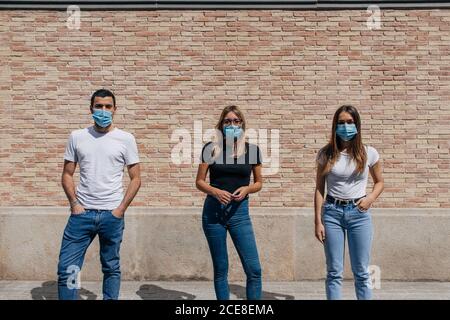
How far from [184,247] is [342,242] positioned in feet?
9.99

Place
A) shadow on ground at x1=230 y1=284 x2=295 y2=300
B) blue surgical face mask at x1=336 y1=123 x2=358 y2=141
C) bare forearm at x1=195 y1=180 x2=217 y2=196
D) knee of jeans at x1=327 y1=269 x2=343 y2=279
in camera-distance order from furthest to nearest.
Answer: shadow on ground at x1=230 y1=284 x2=295 y2=300
bare forearm at x1=195 y1=180 x2=217 y2=196
blue surgical face mask at x1=336 y1=123 x2=358 y2=141
knee of jeans at x1=327 y1=269 x2=343 y2=279

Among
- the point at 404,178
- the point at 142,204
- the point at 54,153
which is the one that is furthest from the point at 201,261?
the point at 404,178

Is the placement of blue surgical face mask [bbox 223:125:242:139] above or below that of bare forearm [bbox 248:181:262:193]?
above

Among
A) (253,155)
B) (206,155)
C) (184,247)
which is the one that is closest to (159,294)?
(184,247)

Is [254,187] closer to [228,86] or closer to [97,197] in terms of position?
[97,197]

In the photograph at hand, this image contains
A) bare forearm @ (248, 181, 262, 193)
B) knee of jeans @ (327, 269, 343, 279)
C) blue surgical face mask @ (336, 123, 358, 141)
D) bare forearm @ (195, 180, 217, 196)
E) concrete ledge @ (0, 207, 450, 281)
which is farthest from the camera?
concrete ledge @ (0, 207, 450, 281)

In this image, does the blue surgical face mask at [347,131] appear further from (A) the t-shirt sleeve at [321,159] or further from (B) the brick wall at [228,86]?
Result: (B) the brick wall at [228,86]

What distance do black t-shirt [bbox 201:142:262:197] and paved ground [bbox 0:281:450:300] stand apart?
2.00m

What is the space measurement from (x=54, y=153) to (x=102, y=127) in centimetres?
287

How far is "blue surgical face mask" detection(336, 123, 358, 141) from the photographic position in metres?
4.50

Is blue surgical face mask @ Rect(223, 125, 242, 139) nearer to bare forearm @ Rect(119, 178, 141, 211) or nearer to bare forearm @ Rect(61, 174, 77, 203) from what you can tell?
bare forearm @ Rect(119, 178, 141, 211)

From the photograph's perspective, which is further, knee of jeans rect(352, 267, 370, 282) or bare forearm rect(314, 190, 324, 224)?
bare forearm rect(314, 190, 324, 224)

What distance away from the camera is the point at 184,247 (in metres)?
7.01

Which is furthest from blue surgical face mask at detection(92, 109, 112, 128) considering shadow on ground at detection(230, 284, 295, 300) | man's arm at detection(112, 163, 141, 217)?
shadow on ground at detection(230, 284, 295, 300)
